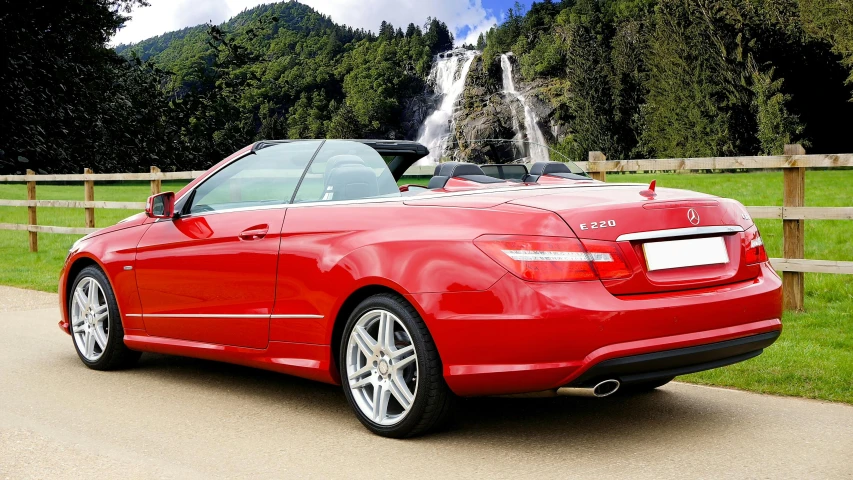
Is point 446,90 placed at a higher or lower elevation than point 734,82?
higher

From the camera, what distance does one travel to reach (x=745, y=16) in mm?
69125

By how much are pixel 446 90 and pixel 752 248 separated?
125357 millimetres

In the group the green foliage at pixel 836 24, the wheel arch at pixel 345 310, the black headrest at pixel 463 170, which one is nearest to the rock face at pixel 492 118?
the green foliage at pixel 836 24

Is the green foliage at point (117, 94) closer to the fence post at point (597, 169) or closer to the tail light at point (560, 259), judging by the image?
the fence post at point (597, 169)

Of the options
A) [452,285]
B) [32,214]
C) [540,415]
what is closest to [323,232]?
[452,285]

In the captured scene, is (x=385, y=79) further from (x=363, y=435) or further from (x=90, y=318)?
(x=363, y=435)

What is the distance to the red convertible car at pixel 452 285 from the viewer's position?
418 cm

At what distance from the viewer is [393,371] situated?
15.3 ft

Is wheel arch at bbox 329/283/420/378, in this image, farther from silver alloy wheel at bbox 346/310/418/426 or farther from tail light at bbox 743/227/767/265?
tail light at bbox 743/227/767/265

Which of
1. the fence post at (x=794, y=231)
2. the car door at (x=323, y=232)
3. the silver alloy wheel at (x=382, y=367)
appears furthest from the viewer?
the fence post at (x=794, y=231)

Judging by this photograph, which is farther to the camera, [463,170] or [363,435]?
[463,170]

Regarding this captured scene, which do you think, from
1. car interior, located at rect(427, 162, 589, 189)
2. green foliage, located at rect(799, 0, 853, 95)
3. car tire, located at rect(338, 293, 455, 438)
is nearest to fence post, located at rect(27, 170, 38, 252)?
car interior, located at rect(427, 162, 589, 189)

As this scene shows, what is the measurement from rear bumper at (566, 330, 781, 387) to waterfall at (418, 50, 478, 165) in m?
119

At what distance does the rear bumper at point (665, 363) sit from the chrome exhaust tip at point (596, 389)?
0.10 feet
